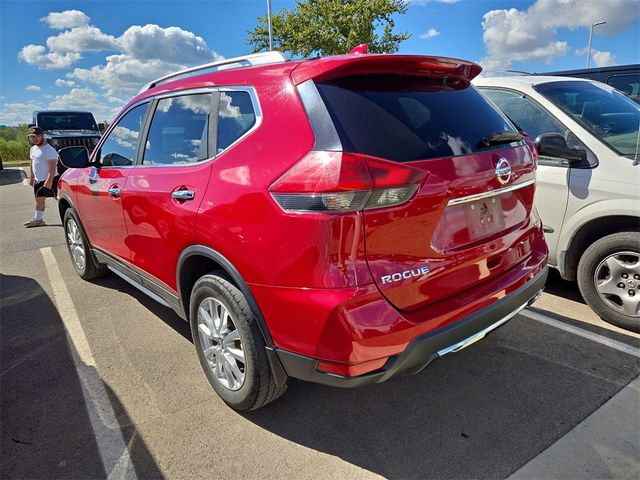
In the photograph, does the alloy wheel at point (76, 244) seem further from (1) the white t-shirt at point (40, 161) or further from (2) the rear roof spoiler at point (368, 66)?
(1) the white t-shirt at point (40, 161)

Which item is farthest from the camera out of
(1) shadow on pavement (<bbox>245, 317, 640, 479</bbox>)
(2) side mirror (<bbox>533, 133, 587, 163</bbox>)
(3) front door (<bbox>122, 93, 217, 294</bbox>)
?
(2) side mirror (<bbox>533, 133, 587, 163</bbox>)

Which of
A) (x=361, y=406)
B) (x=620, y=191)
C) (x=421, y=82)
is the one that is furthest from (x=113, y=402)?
(x=620, y=191)

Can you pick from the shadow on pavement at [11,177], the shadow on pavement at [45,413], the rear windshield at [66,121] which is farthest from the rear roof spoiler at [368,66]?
the rear windshield at [66,121]

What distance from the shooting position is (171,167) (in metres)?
2.82

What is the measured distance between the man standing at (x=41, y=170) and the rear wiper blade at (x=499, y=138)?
815cm

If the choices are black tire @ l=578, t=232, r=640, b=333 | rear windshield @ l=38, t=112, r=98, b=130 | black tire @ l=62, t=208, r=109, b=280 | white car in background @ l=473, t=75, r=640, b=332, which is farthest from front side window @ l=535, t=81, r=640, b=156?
rear windshield @ l=38, t=112, r=98, b=130

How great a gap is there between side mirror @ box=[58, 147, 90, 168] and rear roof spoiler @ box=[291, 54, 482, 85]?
8.79 ft

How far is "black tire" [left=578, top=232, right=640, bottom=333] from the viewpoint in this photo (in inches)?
127

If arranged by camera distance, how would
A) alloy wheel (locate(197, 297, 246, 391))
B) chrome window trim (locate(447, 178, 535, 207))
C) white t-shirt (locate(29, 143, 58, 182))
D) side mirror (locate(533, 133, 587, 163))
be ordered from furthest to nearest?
1. white t-shirt (locate(29, 143, 58, 182))
2. side mirror (locate(533, 133, 587, 163))
3. alloy wheel (locate(197, 297, 246, 391))
4. chrome window trim (locate(447, 178, 535, 207))

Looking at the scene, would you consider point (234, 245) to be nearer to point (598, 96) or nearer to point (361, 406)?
point (361, 406)

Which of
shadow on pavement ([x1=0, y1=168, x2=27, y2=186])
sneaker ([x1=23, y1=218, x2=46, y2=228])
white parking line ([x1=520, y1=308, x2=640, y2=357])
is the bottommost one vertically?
shadow on pavement ([x1=0, y1=168, x2=27, y2=186])

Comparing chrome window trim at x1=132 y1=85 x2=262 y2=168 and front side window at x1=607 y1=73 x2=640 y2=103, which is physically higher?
front side window at x1=607 y1=73 x2=640 y2=103

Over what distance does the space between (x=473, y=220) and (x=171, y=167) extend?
6.05ft

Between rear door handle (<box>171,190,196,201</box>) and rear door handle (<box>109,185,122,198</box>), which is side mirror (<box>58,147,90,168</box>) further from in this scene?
rear door handle (<box>171,190,196,201</box>)
